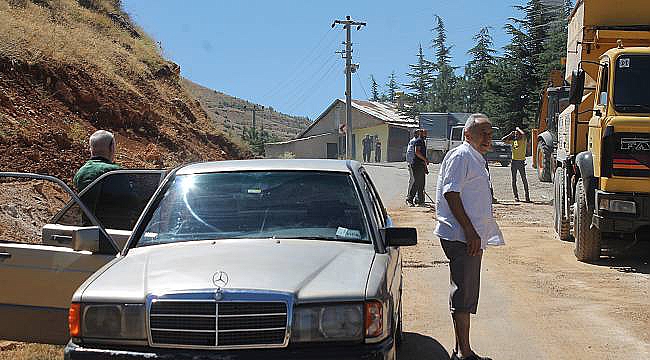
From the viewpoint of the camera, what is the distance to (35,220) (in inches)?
435

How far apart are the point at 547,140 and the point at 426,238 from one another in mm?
6472

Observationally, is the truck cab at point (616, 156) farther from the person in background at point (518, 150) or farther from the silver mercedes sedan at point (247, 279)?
the person in background at point (518, 150)

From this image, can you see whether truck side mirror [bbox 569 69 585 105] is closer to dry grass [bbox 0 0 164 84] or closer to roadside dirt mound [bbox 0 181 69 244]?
roadside dirt mound [bbox 0 181 69 244]

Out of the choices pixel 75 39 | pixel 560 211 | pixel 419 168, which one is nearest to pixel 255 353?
pixel 560 211

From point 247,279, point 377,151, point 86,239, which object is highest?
point 377,151

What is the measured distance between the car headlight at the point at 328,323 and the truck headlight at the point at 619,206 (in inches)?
267

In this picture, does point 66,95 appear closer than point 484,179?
No

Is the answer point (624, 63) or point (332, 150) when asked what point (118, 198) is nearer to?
point (624, 63)

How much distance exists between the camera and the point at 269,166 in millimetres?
5762

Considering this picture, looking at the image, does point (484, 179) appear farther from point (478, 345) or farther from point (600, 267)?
point (600, 267)

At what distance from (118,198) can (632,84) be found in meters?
6.92

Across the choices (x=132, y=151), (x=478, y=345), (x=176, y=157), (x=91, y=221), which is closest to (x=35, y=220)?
(x=91, y=221)

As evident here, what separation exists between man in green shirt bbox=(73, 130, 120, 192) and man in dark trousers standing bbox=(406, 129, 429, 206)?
490 inches

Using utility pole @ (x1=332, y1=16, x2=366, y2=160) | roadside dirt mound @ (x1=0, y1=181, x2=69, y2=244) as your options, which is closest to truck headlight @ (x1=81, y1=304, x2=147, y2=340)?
roadside dirt mound @ (x1=0, y1=181, x2=69, y2=244)
